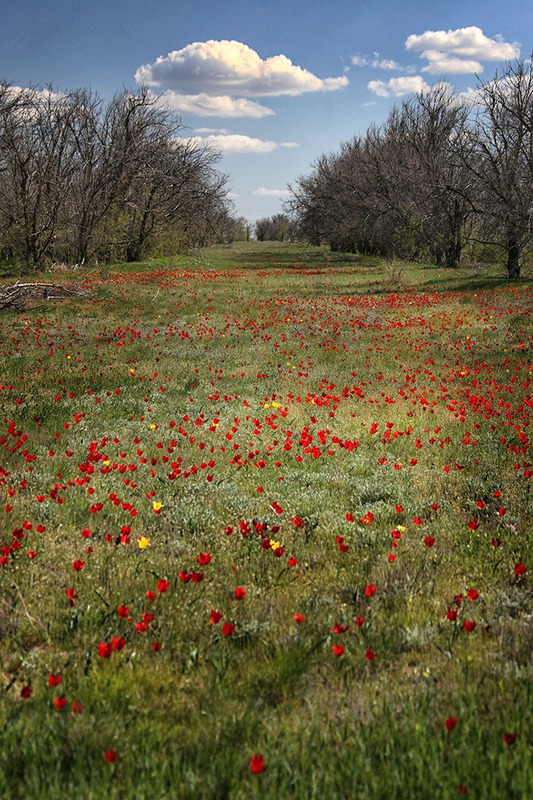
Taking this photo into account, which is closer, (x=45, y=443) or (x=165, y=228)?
(x=45, y=443)

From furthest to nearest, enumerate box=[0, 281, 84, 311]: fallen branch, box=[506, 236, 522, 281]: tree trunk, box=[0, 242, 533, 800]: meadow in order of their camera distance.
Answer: box=[506, 236, 522, 281]: tree trunk, box=[0, 281, 84, 311]: fallen branch, box=[0, 242, 533, 800]: meadow

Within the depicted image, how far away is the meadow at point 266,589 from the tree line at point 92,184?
76.3ft

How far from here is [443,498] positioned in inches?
203

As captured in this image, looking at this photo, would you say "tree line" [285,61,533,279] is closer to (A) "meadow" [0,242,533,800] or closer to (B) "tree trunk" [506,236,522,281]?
(B) "tree trunk" [506,236,522,281]

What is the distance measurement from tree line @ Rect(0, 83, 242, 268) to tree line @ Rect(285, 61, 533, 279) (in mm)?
12885

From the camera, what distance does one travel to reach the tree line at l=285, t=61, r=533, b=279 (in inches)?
952

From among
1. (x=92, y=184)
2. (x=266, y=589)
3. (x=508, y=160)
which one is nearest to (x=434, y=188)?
(x=508, y=160)

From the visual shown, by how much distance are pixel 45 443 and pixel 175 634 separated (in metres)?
3.94

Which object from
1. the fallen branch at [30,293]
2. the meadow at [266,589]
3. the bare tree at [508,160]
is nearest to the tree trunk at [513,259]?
the bare tree at [508,160]

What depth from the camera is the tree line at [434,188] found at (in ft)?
79.3

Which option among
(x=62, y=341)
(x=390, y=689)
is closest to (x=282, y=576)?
(x=390, y=689)

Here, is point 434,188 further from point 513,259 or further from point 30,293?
point 30,293

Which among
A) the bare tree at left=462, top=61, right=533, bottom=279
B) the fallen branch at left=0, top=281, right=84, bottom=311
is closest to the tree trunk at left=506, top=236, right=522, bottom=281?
the bare tree at left=462, top=61, right=533, bottom=279

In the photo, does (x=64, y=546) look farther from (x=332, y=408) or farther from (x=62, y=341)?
(x=62, y=341)
